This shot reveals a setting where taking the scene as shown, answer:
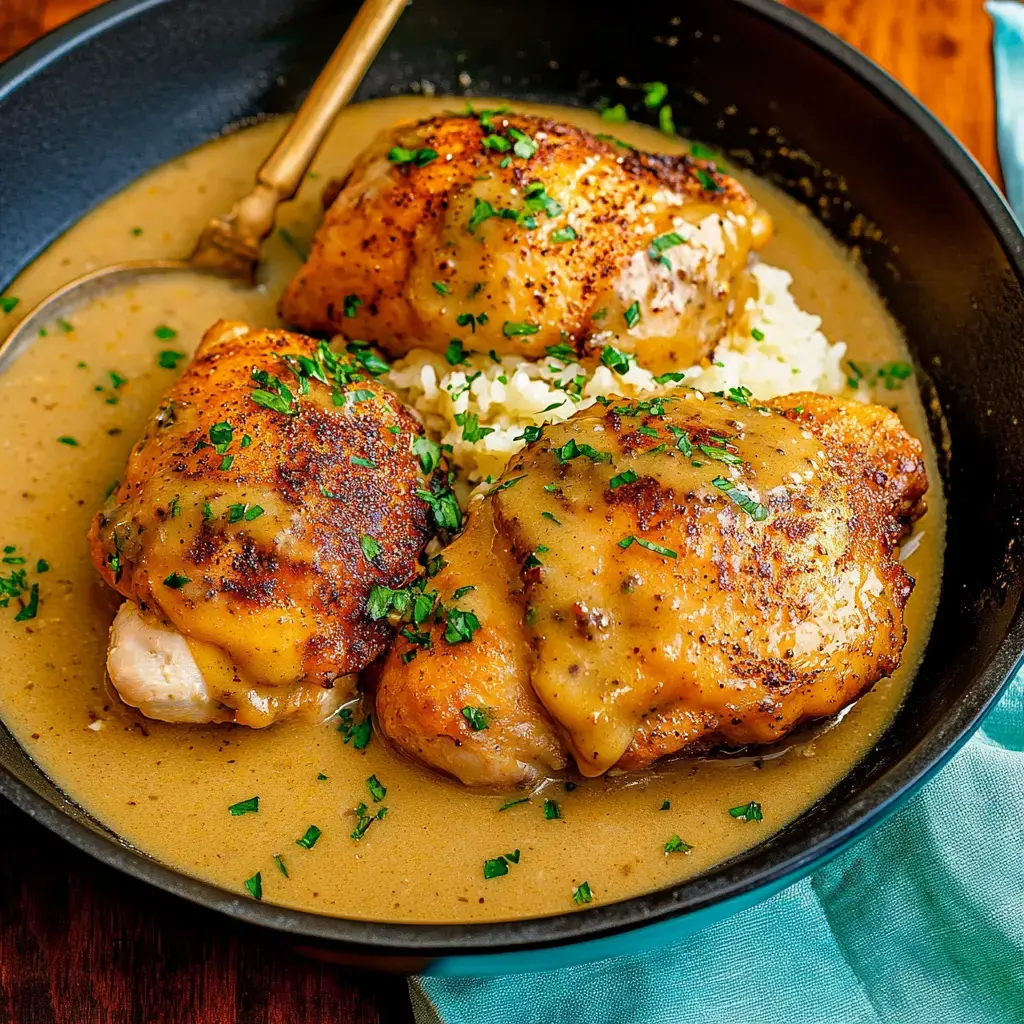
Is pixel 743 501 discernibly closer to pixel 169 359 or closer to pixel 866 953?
pixel 866 953

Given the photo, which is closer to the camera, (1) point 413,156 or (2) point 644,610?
(2) point 644,610

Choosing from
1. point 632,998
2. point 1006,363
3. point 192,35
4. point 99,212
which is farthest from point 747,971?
point 192,35

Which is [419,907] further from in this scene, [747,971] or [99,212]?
[99,212]

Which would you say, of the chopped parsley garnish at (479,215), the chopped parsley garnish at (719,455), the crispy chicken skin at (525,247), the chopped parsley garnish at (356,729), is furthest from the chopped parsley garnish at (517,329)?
the chopped parsley garnish at (356,729)

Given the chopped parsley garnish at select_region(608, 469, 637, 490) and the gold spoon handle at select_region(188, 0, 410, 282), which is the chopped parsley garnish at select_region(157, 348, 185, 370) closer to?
the gold spoon handle at select_region(188, 0, 410, 282)

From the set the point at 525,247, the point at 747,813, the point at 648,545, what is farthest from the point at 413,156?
the point at 747,813
